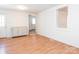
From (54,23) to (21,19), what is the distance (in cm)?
274

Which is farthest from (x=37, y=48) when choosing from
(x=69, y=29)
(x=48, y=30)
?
(x=48, y=30)

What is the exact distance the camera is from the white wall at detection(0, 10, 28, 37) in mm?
6370

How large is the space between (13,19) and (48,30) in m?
2.48

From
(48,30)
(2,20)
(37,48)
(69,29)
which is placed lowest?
(37,48)

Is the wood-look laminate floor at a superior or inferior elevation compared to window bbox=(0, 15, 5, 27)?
inferior

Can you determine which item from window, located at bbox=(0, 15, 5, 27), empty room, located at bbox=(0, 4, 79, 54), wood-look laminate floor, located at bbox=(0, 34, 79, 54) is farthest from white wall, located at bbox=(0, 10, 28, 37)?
wood-look laminate floor, located at bbox=(0, 34, 79, 54)

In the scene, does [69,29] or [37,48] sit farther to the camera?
[69,29]

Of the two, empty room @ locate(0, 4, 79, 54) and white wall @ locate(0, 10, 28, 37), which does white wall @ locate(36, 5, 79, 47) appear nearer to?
empty room @ locate(0, 4, 79, 54)

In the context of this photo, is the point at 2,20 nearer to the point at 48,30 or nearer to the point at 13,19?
the point at 13,19

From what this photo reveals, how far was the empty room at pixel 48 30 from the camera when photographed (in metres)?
3.65

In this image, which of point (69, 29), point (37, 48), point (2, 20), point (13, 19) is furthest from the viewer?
point (13, 19)

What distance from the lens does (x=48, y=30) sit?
6305 mm

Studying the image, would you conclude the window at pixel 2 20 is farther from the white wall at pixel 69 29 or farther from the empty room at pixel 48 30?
the white wall at pixel 69 29

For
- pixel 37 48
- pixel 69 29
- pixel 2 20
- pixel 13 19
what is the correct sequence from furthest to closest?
pixel 13 19 → pixel 2 20 → pixel 69 29 → pixel 37 48
